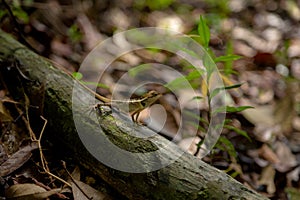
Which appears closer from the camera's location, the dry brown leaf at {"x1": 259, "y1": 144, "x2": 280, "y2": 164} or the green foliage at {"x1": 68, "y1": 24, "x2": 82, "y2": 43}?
the dry brown leaf at {"x1": 259, "y1": 144, "x2": 280, "y2": 164}

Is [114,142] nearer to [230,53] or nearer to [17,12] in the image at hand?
[230,53]

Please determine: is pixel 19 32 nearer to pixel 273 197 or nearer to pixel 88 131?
pixel 88 131

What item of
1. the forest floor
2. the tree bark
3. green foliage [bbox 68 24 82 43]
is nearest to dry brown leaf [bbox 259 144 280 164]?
the forest floor

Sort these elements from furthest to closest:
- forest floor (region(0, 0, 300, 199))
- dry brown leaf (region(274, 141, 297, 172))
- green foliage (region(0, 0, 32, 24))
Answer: green foliage (region(0, 0, 32, 24)) < dry brown leaf (region(274, 141, 297, 172)) < forest floor (region(0, 0, 300, 199))

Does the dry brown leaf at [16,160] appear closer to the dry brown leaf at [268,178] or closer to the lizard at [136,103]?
the lizard at [136,103]

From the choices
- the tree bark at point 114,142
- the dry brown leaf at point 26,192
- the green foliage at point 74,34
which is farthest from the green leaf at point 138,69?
the dry brown leaf at point 26,192

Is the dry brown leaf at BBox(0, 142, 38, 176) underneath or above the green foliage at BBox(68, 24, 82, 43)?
underneath

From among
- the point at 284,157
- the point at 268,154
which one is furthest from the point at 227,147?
the point at 284,157

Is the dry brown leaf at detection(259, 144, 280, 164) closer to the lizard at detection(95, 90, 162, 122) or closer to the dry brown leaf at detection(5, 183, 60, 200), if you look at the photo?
the lizard at detection(95, 90, 162, 122)

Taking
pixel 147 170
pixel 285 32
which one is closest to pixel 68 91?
pixel 147 170
